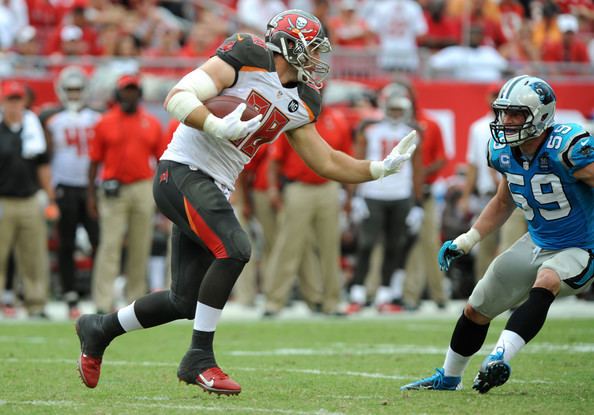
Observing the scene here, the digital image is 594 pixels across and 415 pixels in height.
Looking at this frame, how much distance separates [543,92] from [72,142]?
652 cm

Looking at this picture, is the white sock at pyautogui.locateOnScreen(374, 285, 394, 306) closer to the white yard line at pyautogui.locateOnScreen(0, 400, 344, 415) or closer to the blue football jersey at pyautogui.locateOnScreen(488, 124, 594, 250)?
the blue football jersey at pyautogui.locateOnScreen(488, 124, 594, 250)

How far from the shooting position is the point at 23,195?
1104 cm

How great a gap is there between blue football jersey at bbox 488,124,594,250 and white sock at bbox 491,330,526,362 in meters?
0.63

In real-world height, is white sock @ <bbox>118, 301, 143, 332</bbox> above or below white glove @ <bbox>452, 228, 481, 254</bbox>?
below

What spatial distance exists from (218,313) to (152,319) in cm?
44

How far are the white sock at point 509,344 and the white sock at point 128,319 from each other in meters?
1.77

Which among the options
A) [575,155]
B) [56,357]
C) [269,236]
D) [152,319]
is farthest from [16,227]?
[575,155]

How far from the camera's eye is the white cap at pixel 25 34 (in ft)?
46.4

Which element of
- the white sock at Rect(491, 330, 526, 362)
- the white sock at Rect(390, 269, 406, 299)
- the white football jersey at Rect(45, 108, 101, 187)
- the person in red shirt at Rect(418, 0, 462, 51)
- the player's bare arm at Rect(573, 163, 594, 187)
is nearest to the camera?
the white sock at Rect(491, 330, 526, 362)

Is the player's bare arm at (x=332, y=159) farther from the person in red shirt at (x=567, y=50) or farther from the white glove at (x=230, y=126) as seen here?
the person in red shirt at (x=567, y=50)

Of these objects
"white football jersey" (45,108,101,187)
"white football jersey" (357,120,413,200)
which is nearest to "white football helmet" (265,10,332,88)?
"white football jersey" (357,120,413,200)

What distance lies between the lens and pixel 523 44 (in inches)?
650

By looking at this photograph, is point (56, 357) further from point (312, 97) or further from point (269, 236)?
Result: point (269, 236)

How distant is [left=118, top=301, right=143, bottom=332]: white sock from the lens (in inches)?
239
